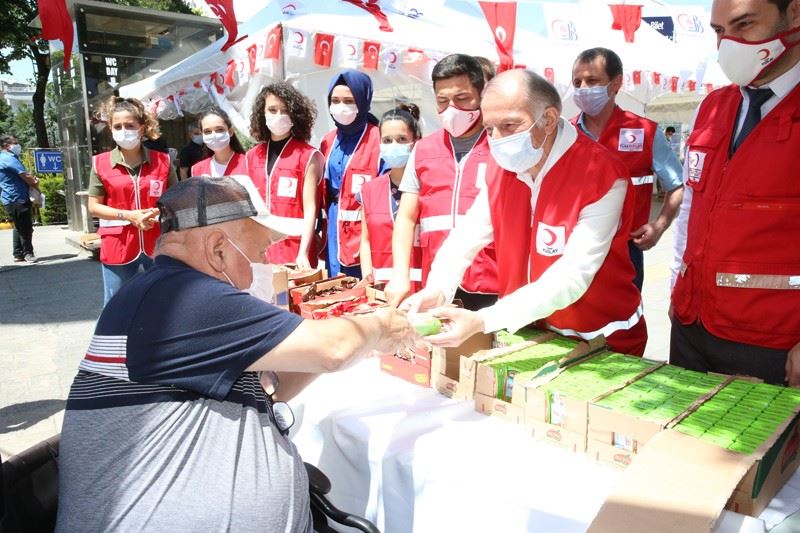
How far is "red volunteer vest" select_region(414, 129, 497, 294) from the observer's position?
2.74 m

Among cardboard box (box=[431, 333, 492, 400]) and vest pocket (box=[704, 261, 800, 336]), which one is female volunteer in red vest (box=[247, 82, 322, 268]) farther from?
vest pocket (box=[704, 261, 800, 336])

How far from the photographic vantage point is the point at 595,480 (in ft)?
4.86

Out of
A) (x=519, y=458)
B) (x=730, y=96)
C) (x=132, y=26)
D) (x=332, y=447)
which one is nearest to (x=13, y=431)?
(x=332, y=447)

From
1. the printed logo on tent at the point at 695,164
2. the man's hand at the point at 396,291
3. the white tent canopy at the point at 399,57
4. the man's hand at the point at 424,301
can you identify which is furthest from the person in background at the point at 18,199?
the printed logo on tent at the point at 695,164

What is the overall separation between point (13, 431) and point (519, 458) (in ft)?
12.3

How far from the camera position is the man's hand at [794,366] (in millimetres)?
1875

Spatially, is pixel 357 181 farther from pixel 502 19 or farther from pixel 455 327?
pixel 502 19

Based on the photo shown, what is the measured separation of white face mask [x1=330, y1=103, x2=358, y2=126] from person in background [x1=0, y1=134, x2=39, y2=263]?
27.7 ft

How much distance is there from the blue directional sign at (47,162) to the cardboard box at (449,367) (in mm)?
13982

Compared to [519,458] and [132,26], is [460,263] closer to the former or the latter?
[519,458]

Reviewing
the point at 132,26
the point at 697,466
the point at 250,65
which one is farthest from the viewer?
the point at 132,26

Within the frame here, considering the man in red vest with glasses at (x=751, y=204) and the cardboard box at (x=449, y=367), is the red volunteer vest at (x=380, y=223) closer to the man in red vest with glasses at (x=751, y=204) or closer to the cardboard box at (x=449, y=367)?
the cardboard box at (x=449, y=367)

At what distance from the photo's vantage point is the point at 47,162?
1359cm

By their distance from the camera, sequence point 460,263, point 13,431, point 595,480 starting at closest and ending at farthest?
point 595,480 → point 460,263 → point 13,431
